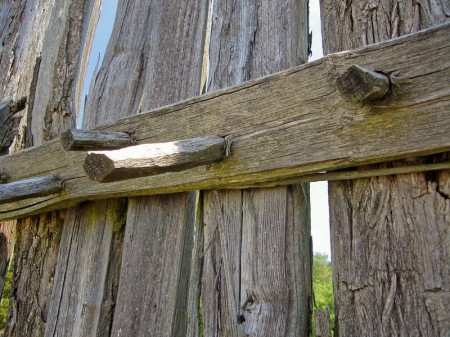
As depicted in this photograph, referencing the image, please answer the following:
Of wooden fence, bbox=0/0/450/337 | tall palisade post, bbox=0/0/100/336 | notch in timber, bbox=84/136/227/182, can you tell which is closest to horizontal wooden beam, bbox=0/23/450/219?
wooden fence, bbox=0/0/450/337

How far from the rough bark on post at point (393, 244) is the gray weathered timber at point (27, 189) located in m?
1.23

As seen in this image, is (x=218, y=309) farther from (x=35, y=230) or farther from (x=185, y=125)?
(x=35, y=230)

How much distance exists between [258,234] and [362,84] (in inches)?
24.1

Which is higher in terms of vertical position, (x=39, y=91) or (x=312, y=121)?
(x=39, y=91)

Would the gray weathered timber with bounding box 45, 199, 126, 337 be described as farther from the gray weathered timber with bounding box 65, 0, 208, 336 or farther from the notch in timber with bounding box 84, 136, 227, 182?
the notch in timber with bounding box 84, 136, 227, 182

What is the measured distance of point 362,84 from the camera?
1200mm

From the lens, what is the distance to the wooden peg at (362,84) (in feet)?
3.91

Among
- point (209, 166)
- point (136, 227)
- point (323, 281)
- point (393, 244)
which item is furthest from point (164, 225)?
point (323, 281)

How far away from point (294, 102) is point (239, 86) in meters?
0.22

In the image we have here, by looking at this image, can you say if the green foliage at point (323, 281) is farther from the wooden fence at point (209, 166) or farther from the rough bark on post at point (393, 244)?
the rough bark on post at point (393, 244)

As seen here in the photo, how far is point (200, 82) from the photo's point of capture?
6.66ft

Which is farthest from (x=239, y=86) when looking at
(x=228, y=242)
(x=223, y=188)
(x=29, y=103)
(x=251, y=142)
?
(x=29, y=103)

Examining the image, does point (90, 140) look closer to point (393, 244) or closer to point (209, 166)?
point (209, 166)

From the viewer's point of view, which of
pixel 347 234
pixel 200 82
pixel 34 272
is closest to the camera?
pixel 347 234
